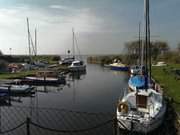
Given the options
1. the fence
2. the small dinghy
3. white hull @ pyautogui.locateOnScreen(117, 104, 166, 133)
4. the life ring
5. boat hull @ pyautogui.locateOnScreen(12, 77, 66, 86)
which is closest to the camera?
white hull @ pyautogui.locateOnScreen(117, 104, 166, 133)

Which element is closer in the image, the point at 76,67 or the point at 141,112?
the point at 141,112

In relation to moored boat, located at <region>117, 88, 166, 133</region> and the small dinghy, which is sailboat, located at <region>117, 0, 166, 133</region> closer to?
moored boat, located at <region>117, 88, 166, 133</region>

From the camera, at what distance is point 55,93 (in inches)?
1001

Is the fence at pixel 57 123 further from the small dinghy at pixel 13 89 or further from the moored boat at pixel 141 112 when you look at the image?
the small dinghy at pixel 13 89

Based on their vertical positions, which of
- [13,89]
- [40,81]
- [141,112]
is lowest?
[40,81]

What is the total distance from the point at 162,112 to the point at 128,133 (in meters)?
2.14

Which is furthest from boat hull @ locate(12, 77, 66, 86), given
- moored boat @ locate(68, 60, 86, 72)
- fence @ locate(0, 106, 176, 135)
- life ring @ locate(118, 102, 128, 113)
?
life ring @ locate(118, 102, 128, 113)

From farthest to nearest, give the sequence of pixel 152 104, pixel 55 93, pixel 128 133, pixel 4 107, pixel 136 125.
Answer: pixel 55 93 → pixel 4 107 → pixel 152 104 → pixel 128 133 → pixel 136 125

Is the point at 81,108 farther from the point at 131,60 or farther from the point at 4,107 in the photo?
the point at 131,60

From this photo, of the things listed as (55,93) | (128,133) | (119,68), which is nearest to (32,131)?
(128,133)

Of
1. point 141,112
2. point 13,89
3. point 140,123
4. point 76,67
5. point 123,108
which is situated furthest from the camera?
point 76,67

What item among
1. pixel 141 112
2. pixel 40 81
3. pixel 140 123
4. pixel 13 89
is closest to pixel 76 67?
pixel 40 81

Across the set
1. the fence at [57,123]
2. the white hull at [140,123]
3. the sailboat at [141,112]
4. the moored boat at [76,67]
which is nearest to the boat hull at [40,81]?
the fence at [57,123]

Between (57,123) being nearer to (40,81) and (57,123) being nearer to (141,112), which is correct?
(141,112)
